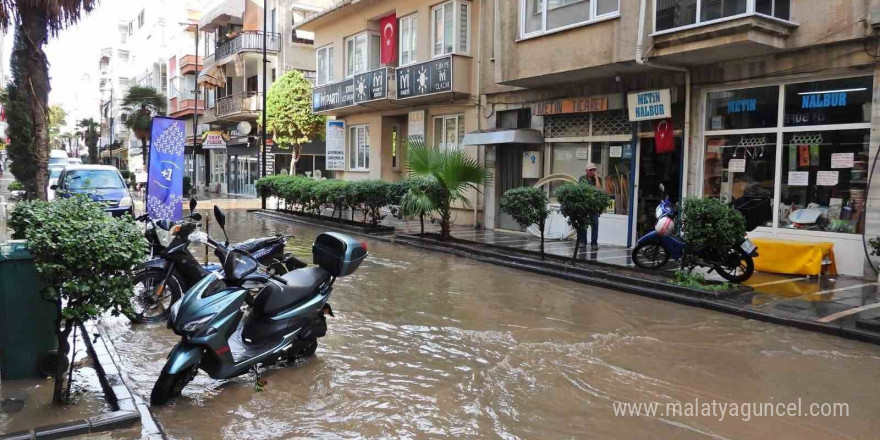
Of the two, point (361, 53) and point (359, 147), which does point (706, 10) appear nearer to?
point (361, 53)

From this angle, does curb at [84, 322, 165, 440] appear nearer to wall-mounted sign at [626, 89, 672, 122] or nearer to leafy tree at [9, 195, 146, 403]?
leafy tree at [9, 195, 146, 403]

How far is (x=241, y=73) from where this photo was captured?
33.8 m

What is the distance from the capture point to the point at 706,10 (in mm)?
10945

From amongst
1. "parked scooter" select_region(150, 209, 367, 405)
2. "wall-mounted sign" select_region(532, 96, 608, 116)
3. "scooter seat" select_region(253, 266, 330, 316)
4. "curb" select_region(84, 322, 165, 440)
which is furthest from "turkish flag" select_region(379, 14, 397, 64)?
"curb" select_region(84, 322, 165, 440)

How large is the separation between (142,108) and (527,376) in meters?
43.7

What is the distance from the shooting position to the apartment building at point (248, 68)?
32.6 meters

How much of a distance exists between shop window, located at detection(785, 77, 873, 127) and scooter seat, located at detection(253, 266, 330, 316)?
8.93 m

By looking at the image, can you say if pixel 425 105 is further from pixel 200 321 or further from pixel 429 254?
pixel 200 321

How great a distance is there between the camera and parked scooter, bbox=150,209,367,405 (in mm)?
4613

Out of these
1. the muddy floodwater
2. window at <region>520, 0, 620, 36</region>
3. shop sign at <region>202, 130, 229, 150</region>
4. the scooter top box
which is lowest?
the muddy floodwater

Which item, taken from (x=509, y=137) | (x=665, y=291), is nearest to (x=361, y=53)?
(x=509, y=137)

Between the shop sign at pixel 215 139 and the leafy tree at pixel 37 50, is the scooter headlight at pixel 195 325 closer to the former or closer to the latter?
the leafy tree at pixel 37 50

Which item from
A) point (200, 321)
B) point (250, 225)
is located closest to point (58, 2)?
point (200, 321)

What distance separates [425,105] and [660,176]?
8.48 metres
